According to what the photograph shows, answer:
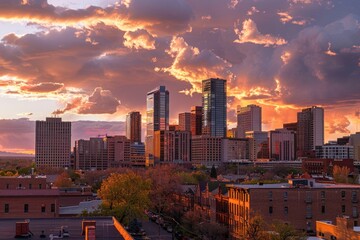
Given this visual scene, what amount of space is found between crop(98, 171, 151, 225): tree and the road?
6.41 metres

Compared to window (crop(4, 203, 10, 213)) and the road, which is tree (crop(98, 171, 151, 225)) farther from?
window (crop(4, 203, 10, 213))

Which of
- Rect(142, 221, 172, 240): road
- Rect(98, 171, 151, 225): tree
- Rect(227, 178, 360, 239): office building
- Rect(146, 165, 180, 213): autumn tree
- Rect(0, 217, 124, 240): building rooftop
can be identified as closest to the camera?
Rect(0, 217, 124, 240): building rooftop

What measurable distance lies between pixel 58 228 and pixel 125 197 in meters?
41.8

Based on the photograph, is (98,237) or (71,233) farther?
(71,233)

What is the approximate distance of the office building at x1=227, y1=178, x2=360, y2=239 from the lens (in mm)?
85125

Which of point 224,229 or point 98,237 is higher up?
point 98,237

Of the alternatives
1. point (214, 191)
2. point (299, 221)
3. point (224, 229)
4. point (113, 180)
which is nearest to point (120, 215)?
point (113, 180)

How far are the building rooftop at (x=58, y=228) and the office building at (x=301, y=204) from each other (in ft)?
113

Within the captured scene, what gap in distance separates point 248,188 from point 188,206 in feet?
141

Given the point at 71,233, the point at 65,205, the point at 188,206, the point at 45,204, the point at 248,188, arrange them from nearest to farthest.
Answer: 1. the point at 71,233
2. the point at 45,204
3. the point at 248,188
4. the point at 65,205
5. the point at 188,206

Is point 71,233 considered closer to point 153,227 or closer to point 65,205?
point 65,205

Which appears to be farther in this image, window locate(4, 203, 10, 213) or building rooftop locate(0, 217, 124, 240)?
window locate(4, 203, 10, 213)

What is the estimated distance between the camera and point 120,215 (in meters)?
82.5

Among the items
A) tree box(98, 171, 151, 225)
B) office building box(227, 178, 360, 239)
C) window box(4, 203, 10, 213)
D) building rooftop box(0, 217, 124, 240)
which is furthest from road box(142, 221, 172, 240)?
building rooftop box(0, 217, 124, 240)
